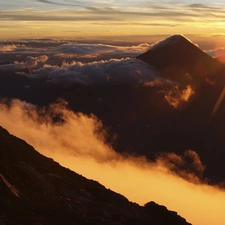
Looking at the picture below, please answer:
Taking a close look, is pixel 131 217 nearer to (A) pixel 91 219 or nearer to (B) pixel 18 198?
(A) pixel 91 219

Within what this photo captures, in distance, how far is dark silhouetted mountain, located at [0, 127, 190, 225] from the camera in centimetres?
5809

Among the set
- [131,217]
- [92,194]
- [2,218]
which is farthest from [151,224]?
[2,218]

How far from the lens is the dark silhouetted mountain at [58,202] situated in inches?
2287

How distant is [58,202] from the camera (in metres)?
65.4

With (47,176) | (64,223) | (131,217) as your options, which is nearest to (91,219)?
(64,223)

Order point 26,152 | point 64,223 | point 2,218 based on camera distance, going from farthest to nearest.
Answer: point 26,152
point 64,223
point 2,218

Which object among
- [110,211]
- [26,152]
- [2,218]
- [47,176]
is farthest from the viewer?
[26,152]

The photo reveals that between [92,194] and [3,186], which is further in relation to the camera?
[92,194]

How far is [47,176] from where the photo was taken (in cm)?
7506

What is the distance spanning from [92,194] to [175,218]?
51.3 ft

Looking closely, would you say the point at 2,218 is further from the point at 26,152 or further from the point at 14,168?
the point at 26,152

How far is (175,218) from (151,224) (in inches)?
244

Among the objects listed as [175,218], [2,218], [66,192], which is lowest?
[175,218]

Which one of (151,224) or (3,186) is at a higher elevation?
→ (3,186)
